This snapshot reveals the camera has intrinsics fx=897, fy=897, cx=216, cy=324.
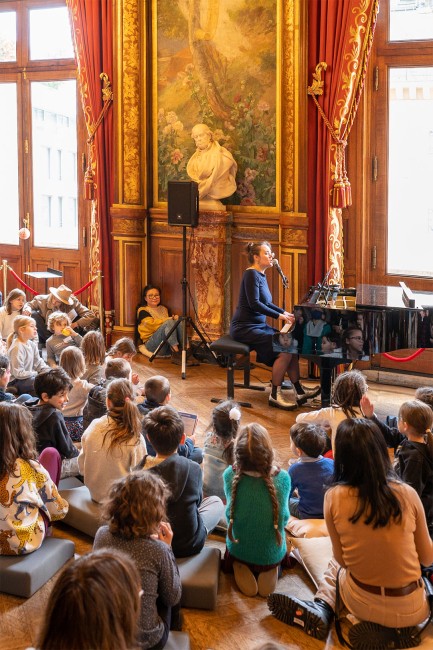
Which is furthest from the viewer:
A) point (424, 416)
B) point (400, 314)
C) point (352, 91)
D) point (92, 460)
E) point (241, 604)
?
point (352, 91)

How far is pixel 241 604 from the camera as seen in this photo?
12.6ft

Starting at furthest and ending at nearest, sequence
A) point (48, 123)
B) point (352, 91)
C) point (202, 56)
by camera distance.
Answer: point (48, 123) < point (202, 56) < point (352, 91)

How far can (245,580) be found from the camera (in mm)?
3906

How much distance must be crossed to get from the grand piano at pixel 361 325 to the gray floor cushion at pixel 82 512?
2079mm

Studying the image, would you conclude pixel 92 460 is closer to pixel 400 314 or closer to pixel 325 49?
pixel 400 314

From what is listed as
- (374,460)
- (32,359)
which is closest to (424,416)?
(374,460)

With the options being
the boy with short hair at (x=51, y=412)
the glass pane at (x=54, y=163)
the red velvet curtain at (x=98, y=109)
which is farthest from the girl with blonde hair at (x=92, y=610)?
the glass pane at (x=54, y=163)

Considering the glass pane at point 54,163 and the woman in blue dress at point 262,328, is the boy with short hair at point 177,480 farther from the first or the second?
the glass pane at point 54,163

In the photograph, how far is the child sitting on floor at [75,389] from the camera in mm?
5395

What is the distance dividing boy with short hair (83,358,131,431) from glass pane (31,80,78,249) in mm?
4686

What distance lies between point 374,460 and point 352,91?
473cm

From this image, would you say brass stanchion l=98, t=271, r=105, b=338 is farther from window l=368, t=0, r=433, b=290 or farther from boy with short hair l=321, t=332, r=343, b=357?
boy with short hair l=321, t=332, r=343, b=357

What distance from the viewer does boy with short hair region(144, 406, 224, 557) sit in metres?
3.80

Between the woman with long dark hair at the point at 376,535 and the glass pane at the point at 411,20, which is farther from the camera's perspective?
the glass pane at the point at 411,20
